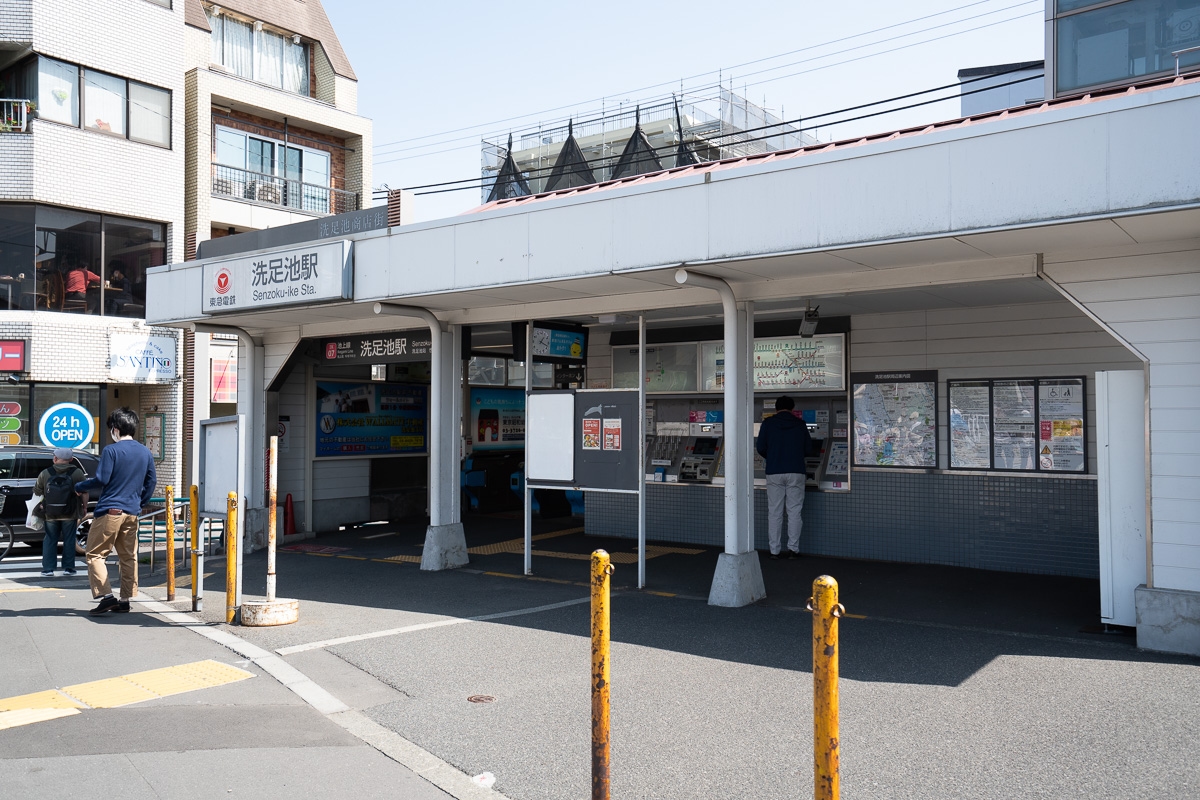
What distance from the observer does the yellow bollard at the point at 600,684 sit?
371 cm

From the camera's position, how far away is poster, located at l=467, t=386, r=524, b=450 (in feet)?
56.0

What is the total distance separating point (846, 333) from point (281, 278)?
662 cm

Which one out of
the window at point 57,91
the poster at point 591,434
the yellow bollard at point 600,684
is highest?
the window at point 57,91

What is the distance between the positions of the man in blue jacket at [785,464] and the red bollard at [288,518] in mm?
7157

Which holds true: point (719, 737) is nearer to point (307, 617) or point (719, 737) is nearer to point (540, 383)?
point (307, 617)

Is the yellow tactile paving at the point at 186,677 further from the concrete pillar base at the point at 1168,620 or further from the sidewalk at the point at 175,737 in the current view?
the concrete pillar base at the point at 1168,620

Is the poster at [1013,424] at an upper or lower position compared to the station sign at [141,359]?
lower

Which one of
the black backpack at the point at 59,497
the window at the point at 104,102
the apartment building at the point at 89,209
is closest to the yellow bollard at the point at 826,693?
the black backpack at the point at 59,497

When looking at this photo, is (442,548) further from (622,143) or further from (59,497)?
(622,143)

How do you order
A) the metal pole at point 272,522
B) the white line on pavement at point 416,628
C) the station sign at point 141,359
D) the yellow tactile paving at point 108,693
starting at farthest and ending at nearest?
1. the station sign at point 141,359
2. the metal pole at point 272,522
3. the white line on pavement at point 416,628
4. the yellow tactile paving at point 108,693

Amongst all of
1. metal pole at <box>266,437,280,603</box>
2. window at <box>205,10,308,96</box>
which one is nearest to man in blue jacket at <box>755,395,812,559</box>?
metal pole at <box>266,437,280,603</box>

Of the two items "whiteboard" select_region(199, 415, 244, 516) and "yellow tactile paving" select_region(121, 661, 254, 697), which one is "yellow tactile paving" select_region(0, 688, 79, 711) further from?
"whiteboard" select_region(199, 415, 244, 516)

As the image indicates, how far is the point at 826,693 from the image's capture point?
311 cm

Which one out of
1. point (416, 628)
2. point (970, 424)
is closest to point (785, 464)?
point (970, 424)
